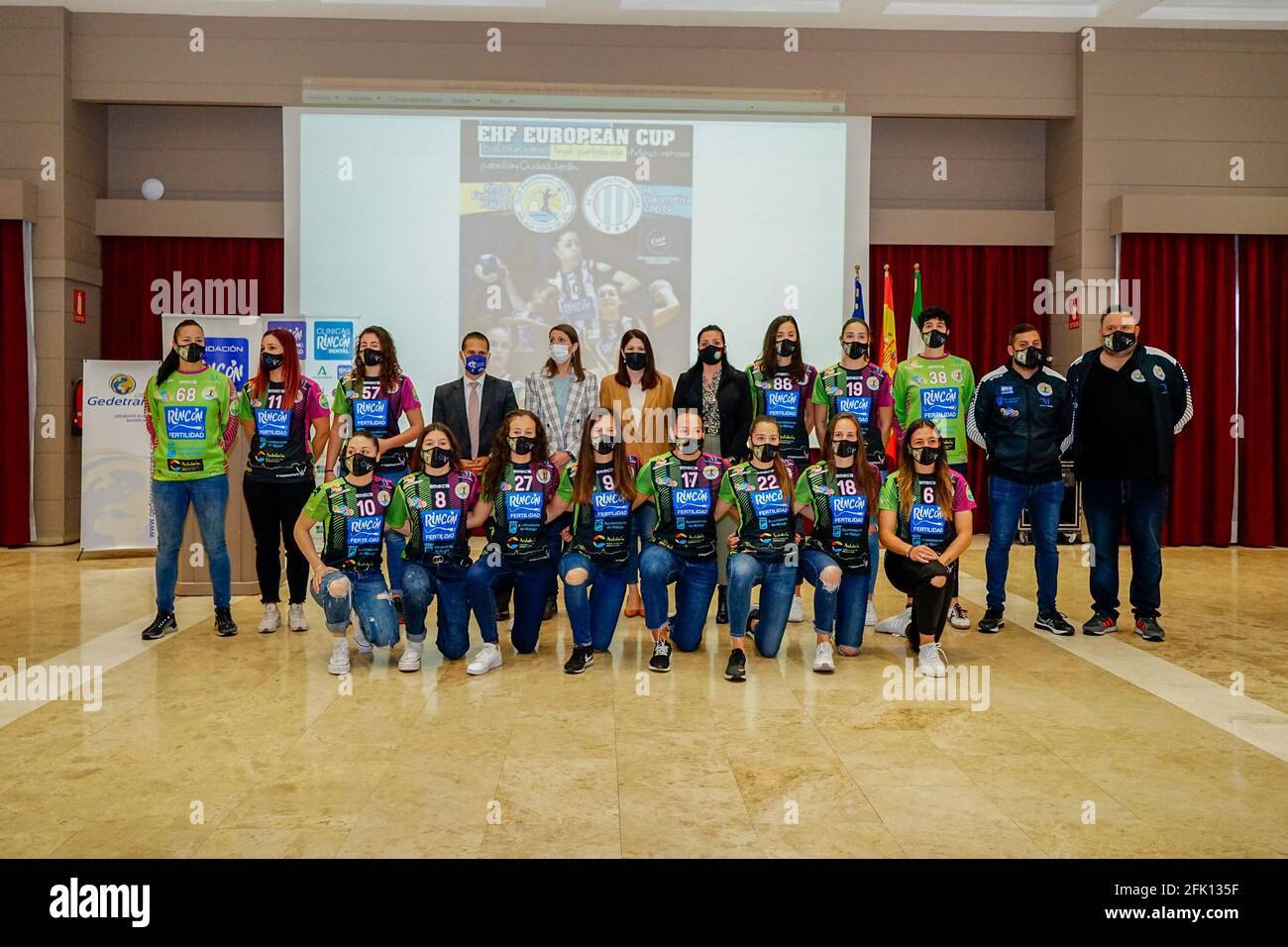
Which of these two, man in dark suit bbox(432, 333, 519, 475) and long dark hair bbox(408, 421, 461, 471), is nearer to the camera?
long dark hair bbox(408, 421, 461, 471)

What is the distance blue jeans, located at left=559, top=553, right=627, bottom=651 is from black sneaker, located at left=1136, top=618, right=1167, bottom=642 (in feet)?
8.24

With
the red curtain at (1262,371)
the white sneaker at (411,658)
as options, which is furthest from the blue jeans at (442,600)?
the red curtain at (1262,371)

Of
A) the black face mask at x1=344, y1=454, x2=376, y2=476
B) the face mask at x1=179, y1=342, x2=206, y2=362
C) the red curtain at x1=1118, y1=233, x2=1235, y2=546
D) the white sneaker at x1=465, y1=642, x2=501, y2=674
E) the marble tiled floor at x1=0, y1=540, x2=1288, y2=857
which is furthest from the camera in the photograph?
the red curtain at x1=1118, y1=233, x2=1235, y2=546

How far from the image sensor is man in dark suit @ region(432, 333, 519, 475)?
5129 mm

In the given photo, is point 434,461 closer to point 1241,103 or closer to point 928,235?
point 928,235

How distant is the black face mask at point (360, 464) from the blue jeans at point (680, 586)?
3.94 ft

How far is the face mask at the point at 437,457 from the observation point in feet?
14.2

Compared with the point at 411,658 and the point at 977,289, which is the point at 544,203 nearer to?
the point at 977,289

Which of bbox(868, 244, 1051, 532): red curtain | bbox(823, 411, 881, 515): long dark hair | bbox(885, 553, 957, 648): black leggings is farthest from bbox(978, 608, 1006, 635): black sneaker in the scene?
bbox(868, 244, 1051, 532): red curtain

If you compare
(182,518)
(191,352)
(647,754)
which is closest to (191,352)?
(191,352)

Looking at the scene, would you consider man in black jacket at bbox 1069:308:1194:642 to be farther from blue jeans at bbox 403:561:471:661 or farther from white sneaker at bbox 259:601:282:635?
white sneaker at bbox 259:601:282:635

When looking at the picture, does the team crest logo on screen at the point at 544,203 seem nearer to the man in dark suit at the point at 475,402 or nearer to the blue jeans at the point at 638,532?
the man in dark suit at the point at 475,402

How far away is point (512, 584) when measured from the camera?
449cm

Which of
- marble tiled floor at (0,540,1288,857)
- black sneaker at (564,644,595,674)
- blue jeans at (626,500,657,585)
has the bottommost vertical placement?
marble tiled floor at (0,540,1288,857)
